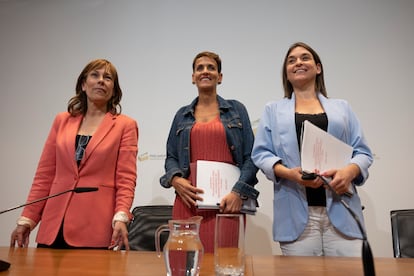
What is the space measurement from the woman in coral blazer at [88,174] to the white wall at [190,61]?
0.84m

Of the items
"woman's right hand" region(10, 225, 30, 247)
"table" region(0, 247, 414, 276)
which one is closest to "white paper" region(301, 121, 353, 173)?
"table" region(0, 247, 414, 276)

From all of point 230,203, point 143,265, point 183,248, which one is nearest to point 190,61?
point 230,203

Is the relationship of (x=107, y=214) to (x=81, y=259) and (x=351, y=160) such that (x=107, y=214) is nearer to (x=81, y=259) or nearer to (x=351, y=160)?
(x=81, y=259)

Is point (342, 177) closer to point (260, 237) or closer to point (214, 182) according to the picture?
point (214, 182)

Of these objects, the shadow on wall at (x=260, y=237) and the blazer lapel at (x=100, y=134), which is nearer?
the blazer lapel at (x=100, y=134)

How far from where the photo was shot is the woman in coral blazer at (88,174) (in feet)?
4.85

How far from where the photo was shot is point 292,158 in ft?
4.86

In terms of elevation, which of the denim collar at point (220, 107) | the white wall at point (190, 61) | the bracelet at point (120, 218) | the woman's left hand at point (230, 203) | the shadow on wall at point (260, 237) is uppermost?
the white wall at point (190, 61)

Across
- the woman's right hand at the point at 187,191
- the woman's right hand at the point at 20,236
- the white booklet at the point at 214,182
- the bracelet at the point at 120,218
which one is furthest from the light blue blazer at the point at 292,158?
the woman's right hand at the point at 20,236

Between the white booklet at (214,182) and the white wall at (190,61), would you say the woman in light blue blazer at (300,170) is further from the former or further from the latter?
the white wall at (190,61)

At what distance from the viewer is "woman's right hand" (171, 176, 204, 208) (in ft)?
4.88

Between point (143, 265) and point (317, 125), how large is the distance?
3.04ft

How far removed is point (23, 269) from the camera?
863 mm

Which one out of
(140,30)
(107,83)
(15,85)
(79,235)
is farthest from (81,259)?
(15,85)
